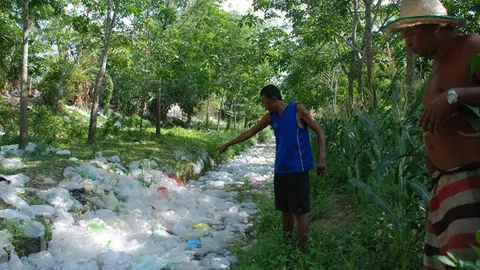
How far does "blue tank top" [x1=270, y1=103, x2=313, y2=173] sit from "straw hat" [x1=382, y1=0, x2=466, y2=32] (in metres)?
1.35

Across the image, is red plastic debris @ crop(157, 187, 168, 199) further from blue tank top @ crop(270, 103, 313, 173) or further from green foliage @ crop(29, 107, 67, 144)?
green foliage @ crop(29, 107, 67, 144)

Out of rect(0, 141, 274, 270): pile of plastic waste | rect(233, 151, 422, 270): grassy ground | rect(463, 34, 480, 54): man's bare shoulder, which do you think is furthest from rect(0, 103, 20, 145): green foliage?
rect(463, 34, 480, 54): man's bare shoulder

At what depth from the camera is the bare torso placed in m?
1.37

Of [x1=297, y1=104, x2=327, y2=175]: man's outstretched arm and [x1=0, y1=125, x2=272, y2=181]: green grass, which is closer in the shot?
[x1=297, y1=104, x2=327, y2=175]: man's outstretched arm

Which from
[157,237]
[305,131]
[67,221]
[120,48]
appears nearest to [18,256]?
[67,221]

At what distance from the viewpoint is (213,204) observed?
16.6ft

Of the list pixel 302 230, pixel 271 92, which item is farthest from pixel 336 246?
pixel 271 92

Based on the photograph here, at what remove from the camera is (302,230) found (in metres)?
2.91

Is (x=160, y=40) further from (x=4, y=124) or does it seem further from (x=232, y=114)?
(x=232, y=114)

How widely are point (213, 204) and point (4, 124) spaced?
6.97 meters

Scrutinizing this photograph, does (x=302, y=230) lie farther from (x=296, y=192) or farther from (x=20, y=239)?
(x=20, y=239)

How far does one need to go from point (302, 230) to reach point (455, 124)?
68.2 inches

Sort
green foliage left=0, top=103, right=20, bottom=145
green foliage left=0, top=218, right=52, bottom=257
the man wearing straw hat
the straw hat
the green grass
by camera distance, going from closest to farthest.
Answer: the man wearing straw hat → the straw hat → green foliage left=0, top=218, right=52, bottom=257 → the green grass → green foliage left=0, top=103, right=20, bottom=145

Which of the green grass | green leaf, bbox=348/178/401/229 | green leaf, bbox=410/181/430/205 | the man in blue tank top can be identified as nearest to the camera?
green leaf, bbox=410/181/430/205
